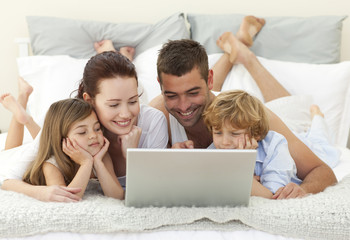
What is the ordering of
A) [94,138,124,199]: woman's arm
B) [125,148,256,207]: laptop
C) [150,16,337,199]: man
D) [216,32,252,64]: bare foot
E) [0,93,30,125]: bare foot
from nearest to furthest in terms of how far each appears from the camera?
[125,148,256,207]: laptop
[94,138,124,199]: woman's arm
[150,16,337,199]: man
[0,93,30,125]: bare foot
[216,32,252,64]: bare foot

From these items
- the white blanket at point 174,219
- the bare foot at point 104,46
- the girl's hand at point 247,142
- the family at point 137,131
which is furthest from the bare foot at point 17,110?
the girl's hand at point 247,142

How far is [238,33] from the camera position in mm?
2361

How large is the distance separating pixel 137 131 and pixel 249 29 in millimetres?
1280

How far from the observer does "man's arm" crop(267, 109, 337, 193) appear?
138 cm

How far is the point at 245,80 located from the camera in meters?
2.27

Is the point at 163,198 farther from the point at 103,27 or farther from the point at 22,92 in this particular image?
the point at 103,27

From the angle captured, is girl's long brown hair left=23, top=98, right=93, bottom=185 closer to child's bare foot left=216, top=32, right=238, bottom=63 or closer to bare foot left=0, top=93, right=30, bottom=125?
bare foot left=0, top=93, right=30, bottom=125

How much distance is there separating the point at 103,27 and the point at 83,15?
272 millimetres

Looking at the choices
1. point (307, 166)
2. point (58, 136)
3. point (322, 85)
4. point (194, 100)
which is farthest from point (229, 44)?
point (58, 136)

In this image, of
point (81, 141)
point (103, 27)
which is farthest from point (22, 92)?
point (81, 141)

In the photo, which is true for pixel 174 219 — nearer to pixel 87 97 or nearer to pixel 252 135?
pixel 252 135

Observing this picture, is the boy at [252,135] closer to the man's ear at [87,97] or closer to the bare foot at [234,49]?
the man's ear at [87,97]

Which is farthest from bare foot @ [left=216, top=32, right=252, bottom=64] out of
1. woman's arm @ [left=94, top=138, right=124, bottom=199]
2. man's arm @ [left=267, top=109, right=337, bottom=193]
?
woman's arm @ [left=94, top=138, right=124, bottom=199]

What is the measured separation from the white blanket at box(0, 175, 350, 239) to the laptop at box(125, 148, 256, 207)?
34 mm
